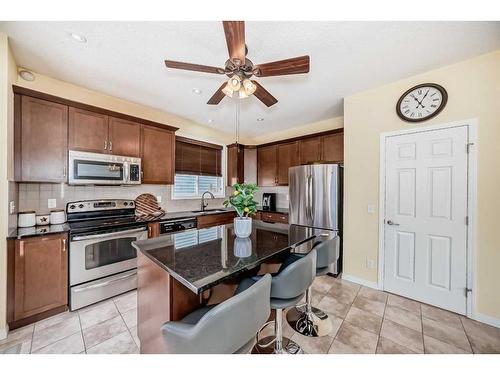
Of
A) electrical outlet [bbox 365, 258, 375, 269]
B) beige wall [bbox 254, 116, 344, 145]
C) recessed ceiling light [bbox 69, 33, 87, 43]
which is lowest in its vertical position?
electrical outlet [bbox 365, 258, 375, 269]

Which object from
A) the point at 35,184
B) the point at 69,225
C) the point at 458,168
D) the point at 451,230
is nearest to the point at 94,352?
the point at 69,225

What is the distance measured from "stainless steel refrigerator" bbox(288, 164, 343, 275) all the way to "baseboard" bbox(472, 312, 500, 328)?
1379mm

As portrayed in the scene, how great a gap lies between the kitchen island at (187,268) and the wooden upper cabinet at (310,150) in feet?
7.50

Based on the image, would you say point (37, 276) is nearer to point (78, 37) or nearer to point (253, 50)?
point (78, 37)

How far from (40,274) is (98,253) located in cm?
47

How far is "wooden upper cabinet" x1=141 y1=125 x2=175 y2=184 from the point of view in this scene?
3025 mm

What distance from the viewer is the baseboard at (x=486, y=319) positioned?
6.28ft

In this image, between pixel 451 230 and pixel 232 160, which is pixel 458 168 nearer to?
pixel 451 230

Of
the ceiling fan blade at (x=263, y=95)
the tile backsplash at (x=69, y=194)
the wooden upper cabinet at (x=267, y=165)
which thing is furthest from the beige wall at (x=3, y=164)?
the wooden upper cabinet at (x=267, y=165)

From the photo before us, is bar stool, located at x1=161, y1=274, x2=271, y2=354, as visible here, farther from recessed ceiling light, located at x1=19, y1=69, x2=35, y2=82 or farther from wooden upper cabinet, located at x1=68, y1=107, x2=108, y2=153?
recessed ceiling light, located at x1=19, y1=69, x2=35, y2=82

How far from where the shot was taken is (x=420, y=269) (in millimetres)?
2363

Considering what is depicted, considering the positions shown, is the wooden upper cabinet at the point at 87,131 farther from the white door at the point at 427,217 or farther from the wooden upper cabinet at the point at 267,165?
the white door at the point at 427,217

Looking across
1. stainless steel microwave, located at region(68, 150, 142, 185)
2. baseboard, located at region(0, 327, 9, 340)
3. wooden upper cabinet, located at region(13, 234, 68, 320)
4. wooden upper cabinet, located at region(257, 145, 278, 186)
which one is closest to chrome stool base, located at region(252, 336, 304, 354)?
wooden upper cabinet, located at region(13, 234, 68, 320)

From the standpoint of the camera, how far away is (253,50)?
1.91m
